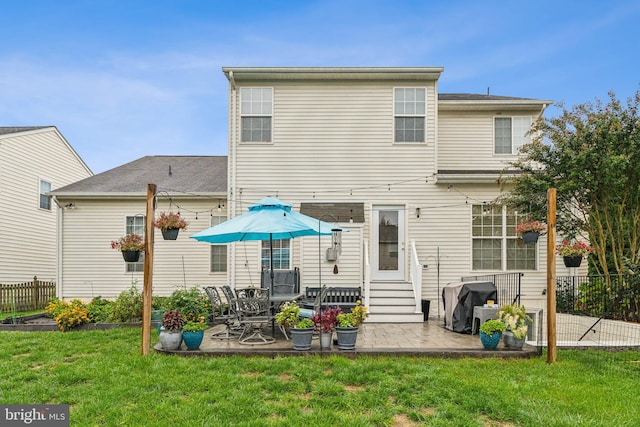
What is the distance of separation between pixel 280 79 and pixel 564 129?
7.29 metres

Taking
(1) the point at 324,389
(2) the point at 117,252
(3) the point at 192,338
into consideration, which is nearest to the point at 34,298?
(2) the point at 117,252

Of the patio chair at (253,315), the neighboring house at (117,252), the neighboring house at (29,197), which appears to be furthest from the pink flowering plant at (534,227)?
the neighboring house at (29,197)

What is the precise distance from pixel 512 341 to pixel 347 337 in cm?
258

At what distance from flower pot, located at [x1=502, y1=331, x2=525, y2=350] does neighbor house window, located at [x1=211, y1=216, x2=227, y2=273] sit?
8.74 metres

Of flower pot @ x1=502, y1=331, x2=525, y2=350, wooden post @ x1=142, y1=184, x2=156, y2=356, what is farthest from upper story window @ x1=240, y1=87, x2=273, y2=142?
flower pot @ x1=502, y1=331, x2=525, y2=350

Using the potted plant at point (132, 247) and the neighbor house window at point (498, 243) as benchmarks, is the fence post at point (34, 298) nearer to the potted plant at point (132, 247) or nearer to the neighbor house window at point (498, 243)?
the potted plant at point (132, 247)

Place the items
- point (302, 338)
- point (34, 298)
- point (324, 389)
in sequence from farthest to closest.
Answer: point (34, 298)
point (302, 338)
point (324, 389)

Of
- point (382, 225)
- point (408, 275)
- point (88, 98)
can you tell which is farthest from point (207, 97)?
point (408, 275)

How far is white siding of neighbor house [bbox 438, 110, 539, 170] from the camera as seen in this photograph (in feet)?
44.2

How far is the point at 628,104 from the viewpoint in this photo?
951 cm

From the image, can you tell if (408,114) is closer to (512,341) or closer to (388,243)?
(388,243)

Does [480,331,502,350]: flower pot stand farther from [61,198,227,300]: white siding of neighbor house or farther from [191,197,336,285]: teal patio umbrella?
[61,198,227,300]: white siding of neighbor house

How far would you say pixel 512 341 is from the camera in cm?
691

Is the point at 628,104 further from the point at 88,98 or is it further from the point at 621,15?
the point at 88,98
